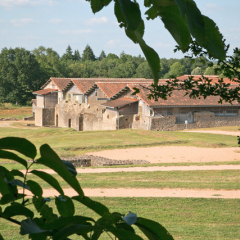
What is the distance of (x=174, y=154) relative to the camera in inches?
780

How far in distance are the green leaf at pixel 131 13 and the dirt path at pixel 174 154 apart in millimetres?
17386

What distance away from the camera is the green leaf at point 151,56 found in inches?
31.7

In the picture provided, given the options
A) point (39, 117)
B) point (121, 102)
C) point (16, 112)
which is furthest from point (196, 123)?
point (16, 112)

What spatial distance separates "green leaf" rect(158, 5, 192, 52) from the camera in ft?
2.45

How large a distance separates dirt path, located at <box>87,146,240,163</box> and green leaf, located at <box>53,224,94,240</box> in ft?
56.6

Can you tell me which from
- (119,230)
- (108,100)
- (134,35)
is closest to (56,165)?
(119,230)

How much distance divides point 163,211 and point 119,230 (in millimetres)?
8158

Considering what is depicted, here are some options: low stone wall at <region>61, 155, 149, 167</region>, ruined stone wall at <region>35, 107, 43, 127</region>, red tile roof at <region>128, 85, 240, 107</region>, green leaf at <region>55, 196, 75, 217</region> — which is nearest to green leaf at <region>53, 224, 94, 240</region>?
green leaf at <region>55, 196, 75, 217</region>

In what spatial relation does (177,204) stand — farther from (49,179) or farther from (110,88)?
(110,88)

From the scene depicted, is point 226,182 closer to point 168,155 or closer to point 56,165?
point 168,155

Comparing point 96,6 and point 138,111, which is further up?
point 96,6

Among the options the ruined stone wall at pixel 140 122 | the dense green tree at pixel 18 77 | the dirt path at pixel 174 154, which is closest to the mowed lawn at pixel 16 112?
the dense green tree at pixel 18 77

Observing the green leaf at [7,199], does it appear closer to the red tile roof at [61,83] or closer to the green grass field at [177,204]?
the green grass field at [177,204]

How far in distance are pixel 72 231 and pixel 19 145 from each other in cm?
25
